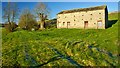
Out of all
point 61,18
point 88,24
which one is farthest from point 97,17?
point 61,18

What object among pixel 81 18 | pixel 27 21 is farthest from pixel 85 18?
pixel 27 21

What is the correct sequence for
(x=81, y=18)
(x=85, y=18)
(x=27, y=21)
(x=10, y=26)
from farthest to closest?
(x=27, y=21) → (x=10, y=26) → (x=81, y=18) → (x=85, y=18)

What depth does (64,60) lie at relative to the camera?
17094mm

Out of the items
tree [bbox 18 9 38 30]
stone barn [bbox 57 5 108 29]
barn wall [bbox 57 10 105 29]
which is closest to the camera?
stone barn [bbox 57 5 108 29]

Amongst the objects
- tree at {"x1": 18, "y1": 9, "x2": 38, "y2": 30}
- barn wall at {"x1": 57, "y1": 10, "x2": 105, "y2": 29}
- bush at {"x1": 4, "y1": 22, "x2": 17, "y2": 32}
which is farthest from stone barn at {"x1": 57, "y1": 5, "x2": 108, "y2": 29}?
bush at {"x1": 4, "y1": 22, "x2": 17, "y2": 32}

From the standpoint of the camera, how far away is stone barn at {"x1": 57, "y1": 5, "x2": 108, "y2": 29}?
50.6m

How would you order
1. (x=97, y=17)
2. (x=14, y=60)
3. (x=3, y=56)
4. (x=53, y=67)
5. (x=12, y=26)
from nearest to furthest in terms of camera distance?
(x=53, y=67) < (x=14, y=60) < (x=3, y=56) < (x=97, y=17) < (x=12, y=26)

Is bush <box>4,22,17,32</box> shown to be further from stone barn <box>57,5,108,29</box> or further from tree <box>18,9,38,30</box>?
stone barn <box>57,5,108,29</box>

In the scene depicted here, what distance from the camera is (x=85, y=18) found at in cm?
5359

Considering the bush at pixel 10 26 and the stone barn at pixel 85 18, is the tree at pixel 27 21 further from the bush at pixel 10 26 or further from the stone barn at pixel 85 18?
the stone barn at pixel 85 18

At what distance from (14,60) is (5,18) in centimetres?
4904

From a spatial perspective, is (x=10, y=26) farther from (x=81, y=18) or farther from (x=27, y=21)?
(x=81, y=18)

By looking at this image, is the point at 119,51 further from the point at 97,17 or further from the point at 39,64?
the point at 97,17

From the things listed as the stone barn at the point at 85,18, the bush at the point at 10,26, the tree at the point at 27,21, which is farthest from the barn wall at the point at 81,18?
the bush at the point at 10,26
